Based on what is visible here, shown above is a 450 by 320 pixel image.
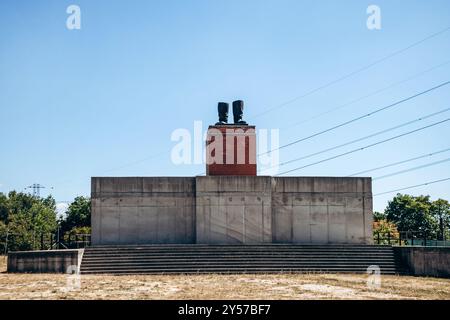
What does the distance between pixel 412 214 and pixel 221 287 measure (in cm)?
6528

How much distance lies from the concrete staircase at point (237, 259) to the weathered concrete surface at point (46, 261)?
70 centimetres

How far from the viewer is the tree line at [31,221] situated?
5503 cm

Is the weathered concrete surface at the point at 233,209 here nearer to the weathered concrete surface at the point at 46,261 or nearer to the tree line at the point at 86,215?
the weathered concrete surface at the point at 46,261

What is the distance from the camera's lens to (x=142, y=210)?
29.1m

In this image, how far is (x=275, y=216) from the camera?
29562 millimetres

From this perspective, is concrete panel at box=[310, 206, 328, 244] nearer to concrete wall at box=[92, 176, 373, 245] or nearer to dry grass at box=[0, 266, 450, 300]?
concrete wall at box=[92, 176, 373, 245]

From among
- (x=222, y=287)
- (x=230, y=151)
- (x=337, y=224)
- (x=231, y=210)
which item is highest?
(x=230, y=151)

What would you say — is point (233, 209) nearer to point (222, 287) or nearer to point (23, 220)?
point (222, 287)

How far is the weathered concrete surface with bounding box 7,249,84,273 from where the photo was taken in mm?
22859

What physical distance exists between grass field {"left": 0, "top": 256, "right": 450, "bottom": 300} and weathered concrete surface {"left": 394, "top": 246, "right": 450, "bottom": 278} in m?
1.76

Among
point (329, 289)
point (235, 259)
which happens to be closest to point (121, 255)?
point (235, 259)

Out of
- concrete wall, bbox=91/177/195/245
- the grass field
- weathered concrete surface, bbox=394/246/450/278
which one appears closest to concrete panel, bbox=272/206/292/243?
concrete wall, bbox=91/177/195/245

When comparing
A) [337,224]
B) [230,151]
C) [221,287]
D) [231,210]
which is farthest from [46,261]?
[337,224]
